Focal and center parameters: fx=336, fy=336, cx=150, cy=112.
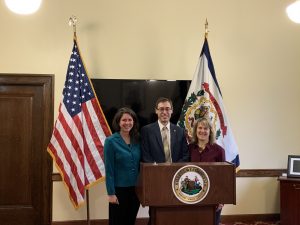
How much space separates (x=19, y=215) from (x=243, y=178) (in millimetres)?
2680

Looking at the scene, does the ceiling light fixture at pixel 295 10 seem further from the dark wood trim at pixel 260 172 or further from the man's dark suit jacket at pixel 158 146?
the dark wood trim at pixel 260 172

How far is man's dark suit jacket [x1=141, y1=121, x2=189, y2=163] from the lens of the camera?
2.58 meters

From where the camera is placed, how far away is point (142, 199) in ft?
6.92

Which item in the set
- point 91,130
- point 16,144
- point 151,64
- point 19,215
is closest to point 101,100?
point 91,130

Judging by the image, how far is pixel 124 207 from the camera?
2648 millimetres

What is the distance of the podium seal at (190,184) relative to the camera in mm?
2098

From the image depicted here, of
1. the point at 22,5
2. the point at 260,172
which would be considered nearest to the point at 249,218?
the point at 260,172

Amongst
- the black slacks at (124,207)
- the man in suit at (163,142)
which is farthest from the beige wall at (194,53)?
the man in suit at (163,142)

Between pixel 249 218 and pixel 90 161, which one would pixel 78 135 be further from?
pixel 249 218

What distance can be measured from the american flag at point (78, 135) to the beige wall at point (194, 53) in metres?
0.41

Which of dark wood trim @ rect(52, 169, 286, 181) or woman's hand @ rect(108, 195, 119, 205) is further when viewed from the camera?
dark wood trim @ rect(52, 169, 286, 181)

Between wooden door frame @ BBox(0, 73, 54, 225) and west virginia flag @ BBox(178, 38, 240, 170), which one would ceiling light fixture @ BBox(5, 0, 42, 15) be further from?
west virginia flag @ BBox(178, 38, 240, 170)

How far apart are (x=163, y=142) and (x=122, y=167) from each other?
372 mm

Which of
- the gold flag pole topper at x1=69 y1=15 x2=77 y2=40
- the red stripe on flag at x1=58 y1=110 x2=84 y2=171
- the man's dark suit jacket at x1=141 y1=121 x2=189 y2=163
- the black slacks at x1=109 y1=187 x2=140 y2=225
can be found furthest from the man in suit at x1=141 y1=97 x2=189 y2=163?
the gold flag pole topper at x1=69 y1=15 x2=77 y2=40
